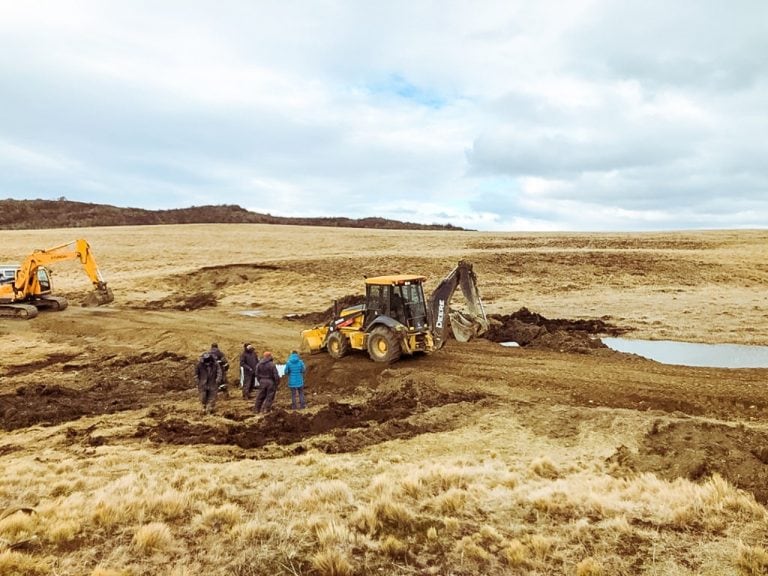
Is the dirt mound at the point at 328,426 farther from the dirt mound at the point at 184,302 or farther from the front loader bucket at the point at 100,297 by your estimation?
the dirt mound at the point at 184,302

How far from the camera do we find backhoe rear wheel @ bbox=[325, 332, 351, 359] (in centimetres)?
1773

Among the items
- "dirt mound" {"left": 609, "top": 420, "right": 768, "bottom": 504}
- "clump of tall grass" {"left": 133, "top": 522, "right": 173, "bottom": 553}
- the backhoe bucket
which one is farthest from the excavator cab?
"clump of tall grass" {"left": 133, "top": 522, "right": 173, "bottom": 553}

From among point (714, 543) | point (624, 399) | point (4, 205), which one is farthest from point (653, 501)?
point (4, 205)

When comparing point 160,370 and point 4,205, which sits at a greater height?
point 4,205

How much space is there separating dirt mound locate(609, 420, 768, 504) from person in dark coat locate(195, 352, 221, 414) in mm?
9100

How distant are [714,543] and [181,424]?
10355 millimetres

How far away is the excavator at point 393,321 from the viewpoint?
647 inches

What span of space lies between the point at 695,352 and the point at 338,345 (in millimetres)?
12280

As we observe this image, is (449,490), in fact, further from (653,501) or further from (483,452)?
(653,501)

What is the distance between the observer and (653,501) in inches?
313

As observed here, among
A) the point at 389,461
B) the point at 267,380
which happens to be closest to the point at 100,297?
the point at 267,380

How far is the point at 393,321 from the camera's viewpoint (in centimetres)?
1641

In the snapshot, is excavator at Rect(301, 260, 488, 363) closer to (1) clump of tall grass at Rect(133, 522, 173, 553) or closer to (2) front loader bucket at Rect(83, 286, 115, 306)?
(1) clump of tall grass at Rect(133, 522, 173, 553)

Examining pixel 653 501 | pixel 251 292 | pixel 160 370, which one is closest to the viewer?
pixel 653 501
